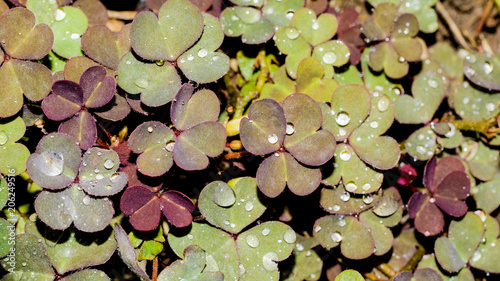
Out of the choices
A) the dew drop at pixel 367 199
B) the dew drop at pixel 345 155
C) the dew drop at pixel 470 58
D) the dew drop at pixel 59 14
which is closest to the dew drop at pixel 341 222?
the dew drop at pixel 367 199

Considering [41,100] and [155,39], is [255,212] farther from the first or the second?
[41,100]

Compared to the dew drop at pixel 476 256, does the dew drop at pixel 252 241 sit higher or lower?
higher

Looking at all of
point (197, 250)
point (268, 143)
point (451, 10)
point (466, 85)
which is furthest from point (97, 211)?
point (451, 10)

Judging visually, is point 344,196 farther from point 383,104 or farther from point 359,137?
point 383,104

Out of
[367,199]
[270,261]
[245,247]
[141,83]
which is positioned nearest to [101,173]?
[141,83]

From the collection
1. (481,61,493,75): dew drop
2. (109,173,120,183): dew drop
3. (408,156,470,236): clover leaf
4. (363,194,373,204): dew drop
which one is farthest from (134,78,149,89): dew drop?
(481,61,493,75): dew drop

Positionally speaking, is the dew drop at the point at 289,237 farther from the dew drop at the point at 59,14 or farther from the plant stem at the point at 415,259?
the dew drop at the point at 59,14

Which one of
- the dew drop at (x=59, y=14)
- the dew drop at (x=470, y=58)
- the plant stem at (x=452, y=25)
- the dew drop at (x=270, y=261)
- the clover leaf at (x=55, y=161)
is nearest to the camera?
the clover leaf at (x=55, y=161)

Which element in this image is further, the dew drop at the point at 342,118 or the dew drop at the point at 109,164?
the dew drop at the point at 342,118

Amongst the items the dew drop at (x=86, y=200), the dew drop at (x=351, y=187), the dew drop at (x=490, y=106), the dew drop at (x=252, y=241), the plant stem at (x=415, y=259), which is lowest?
the plant stem at (x=415, y=259)
